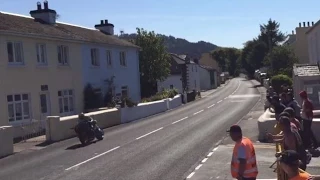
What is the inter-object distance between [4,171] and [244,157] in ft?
33.1

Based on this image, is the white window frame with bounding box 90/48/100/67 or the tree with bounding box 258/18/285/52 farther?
the tree with bounding box 258/18/285/52

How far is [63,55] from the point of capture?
34375 millimetres

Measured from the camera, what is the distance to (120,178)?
13.9 meters

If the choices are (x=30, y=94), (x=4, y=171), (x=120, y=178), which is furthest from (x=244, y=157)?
(x=30, y=94)

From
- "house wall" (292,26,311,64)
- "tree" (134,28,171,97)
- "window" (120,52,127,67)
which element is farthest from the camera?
"house wall" (292,26,311,64)

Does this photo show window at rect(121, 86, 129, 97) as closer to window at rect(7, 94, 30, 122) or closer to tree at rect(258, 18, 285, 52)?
window at rect(7, 94, 30, 122)

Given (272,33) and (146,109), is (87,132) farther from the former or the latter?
(272,33)

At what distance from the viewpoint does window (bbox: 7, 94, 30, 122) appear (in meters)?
27.8

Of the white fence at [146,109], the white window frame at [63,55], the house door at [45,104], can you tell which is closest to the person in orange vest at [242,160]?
the house door at [45,104]

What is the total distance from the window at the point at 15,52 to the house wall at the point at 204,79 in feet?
233

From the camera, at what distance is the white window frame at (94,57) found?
39.3 m

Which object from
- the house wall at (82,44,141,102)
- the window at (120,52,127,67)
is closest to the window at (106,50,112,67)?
the house wall at (82,44,141,102)

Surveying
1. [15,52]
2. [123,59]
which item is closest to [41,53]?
[15,52]

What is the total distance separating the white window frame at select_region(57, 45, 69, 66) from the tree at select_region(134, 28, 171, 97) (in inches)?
977
